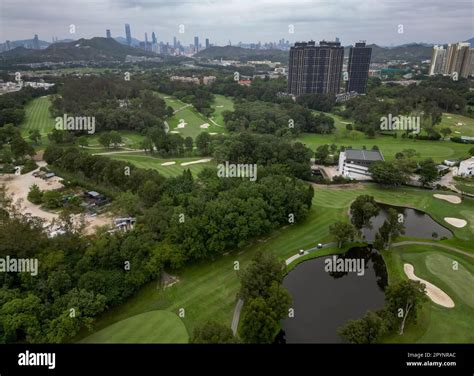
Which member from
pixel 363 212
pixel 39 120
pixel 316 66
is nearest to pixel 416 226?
pixel 363 212

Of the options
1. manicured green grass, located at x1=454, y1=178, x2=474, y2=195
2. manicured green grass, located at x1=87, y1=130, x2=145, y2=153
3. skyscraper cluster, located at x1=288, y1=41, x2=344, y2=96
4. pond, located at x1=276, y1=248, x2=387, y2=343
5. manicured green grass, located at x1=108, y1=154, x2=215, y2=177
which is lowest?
pond, located at x1=276, y1=248, x2=387, y2=343

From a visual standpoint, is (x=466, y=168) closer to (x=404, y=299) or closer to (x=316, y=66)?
(x=404, y=299)

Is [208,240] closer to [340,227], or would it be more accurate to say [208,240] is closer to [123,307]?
[123,307]

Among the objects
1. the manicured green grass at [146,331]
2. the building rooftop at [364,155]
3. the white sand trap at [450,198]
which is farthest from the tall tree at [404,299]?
the building rooftop at [364,155]

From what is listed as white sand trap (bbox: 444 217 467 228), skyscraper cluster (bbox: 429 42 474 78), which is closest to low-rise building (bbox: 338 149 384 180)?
white sand trap (bbox: 444 217 467 228)

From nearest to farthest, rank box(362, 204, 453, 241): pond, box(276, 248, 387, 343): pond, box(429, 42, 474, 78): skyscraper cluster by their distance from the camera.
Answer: box(276, 248, 387, 343): pond < box(362, 204, 453, 241): pond < box(429, 42, 474, 78): skyscraper cluster

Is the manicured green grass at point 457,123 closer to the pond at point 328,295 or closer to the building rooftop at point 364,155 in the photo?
the building rooftop at point 364,155

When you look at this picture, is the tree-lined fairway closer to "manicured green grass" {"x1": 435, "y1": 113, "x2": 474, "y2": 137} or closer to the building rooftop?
the building rooftop
